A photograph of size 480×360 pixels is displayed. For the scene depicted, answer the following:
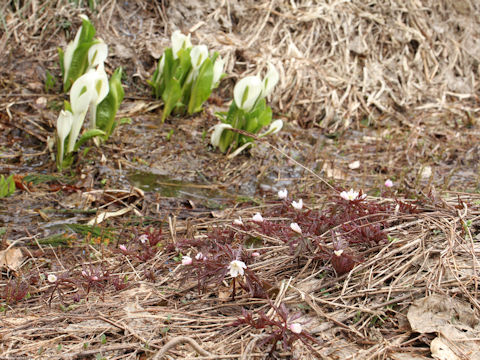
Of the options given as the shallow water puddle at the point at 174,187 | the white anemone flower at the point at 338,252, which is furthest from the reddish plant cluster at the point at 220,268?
the shallow water puddle at the point at 174,187

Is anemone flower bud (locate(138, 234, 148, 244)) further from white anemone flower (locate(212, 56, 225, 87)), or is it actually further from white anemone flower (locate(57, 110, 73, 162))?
white anemone flower (locate(212, 56, 225, 87))

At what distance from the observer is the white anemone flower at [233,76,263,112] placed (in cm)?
326

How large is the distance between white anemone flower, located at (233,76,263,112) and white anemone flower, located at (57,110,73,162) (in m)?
1.09

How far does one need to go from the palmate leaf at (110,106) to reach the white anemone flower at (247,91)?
775 mm

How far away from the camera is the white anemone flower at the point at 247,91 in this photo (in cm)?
326

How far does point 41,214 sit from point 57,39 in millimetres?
2063

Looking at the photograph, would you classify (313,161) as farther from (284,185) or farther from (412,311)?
(412,311)

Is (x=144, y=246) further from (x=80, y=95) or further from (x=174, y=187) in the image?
(x=80, y=95)

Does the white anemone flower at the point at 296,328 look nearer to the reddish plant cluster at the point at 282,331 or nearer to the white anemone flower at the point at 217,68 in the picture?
the reddish plant cluster at the point at 282,331

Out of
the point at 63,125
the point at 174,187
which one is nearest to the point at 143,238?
the point at 174,187

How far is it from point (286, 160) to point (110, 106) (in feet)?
4.41

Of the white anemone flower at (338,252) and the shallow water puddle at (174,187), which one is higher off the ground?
the white anemone flower at (338,252)

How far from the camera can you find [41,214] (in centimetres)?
255

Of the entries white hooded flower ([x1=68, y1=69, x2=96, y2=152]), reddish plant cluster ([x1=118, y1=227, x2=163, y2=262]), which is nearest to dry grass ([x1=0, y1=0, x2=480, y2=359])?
reddish plant cluster ([x1=118, y1=227, x2=163, y2=262])
